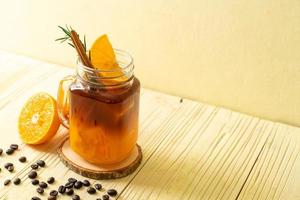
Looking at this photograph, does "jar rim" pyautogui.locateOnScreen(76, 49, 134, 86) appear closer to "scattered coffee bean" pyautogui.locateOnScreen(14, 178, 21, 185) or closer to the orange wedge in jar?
the orange wedge in jar

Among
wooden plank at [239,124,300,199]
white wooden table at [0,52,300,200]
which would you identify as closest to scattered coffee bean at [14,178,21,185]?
white wooden table at [0,52,300,200]

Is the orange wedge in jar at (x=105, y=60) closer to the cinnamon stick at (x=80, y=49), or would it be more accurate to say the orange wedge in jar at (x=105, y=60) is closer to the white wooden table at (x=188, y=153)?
the cinnamon stick at (x=80, y=49)

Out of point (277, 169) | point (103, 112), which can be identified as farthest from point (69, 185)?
point (277, 169)

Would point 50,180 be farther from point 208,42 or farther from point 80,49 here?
point 208,42

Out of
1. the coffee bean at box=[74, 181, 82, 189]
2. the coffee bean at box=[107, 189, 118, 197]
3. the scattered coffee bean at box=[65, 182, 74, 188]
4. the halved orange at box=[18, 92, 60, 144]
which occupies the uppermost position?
the halved orange at box=[18, 92, 60, 144]

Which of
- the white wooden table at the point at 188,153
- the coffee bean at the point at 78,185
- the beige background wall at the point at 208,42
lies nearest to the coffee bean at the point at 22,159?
the white wooden table at the point at 188,153

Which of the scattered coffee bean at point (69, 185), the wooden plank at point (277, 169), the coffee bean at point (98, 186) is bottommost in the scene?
the wooden plank at point (277, 169)
